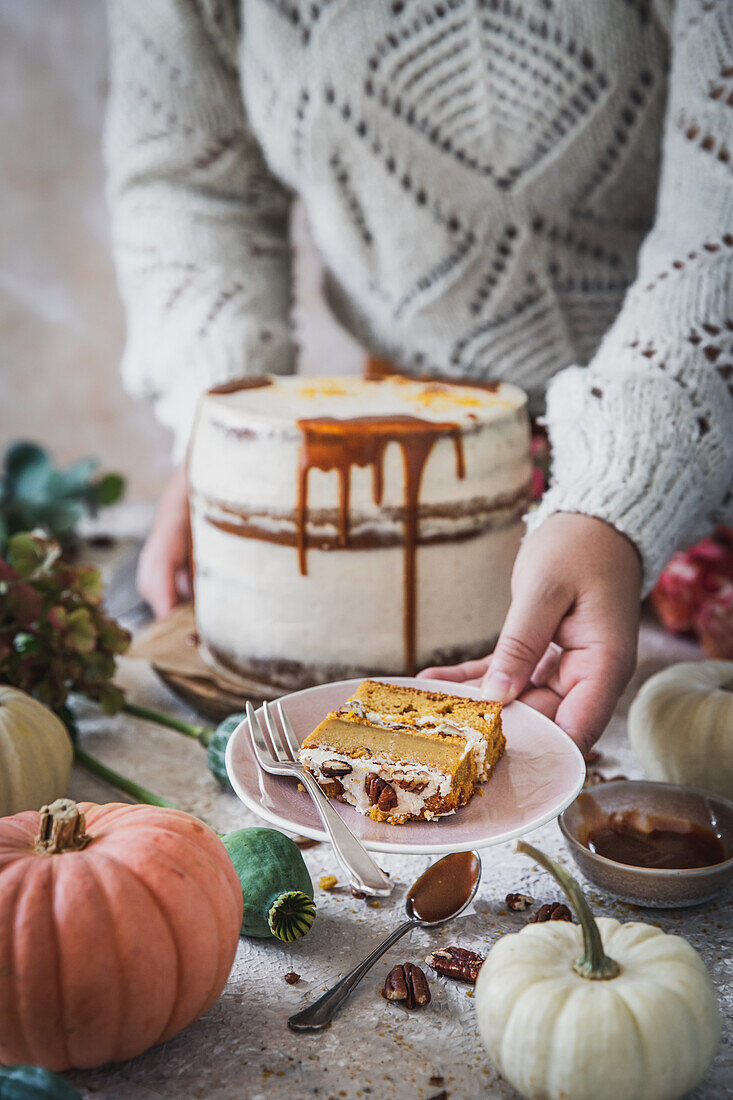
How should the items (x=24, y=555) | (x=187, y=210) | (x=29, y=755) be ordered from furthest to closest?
(x=187, y=210), (x=24, y=555), (x=29, y=755)

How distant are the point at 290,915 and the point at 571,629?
337 millimetres

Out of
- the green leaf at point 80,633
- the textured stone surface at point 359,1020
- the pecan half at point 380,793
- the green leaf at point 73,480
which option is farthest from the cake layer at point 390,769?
the green leaf at point 73,480

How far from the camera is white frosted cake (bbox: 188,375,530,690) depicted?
3.00 feet

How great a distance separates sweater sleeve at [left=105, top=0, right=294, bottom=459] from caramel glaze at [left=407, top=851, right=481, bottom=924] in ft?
2.51

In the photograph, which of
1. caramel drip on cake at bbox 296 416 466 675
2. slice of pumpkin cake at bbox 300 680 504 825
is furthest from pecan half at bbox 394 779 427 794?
caramel drip on cake at bbox 296 416 466 675

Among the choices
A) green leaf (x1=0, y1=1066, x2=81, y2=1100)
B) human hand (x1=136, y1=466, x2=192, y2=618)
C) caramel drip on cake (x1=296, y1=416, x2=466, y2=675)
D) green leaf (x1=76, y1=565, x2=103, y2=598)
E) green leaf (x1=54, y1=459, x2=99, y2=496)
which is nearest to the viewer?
green leaf (x1=0, y1=1066, x2=81, y2=1100)

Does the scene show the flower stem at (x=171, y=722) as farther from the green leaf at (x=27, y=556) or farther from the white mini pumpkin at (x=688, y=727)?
the white mini pumpkin at (x=688, y=727)

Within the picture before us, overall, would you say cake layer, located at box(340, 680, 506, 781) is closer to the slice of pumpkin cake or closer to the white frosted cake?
the slice of pumpkin cake

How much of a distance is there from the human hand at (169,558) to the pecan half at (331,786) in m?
0.63

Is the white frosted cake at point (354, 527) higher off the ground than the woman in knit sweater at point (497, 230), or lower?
lower

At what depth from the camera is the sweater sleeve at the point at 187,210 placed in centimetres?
130

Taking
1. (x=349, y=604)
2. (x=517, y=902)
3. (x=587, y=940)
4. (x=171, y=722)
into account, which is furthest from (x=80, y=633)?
(x=587, y=940)

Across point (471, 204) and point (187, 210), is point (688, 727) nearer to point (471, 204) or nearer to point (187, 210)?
point (471, 204)

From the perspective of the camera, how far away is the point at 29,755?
2.62 feet
